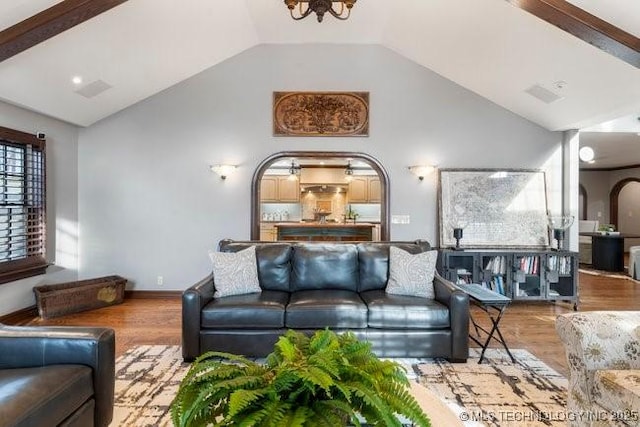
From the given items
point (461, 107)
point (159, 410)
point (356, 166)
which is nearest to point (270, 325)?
point (159, 410)

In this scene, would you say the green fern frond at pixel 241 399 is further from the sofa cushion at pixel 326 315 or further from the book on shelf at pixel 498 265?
the book on shelf at pixel 498 265

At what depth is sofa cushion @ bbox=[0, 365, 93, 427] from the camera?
1.47m

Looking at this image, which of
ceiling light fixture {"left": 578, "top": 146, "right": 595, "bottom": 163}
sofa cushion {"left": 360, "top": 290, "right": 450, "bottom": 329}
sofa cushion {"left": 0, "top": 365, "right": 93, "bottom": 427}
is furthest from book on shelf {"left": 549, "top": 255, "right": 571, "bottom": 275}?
sofa cushion {"left": 0, "top": 365, "right": 93, "bottom": 427}

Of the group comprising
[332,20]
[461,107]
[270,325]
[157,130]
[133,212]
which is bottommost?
[270,325]

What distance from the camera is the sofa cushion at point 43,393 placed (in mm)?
1468

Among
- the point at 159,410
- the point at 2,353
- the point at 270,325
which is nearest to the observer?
the point at 2,353

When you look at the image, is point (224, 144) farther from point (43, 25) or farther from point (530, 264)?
point (530, 264)

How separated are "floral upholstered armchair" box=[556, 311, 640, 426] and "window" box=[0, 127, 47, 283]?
17.3ft

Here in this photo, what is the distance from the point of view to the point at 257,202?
5.27 metres

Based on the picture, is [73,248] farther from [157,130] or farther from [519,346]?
[519,346]

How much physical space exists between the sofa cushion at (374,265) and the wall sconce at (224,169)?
2.36 meters

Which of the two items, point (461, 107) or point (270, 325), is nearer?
point (270, 325)

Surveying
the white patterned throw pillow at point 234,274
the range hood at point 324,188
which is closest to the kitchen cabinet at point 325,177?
the range hood at point 324,188

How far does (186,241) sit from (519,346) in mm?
4364
